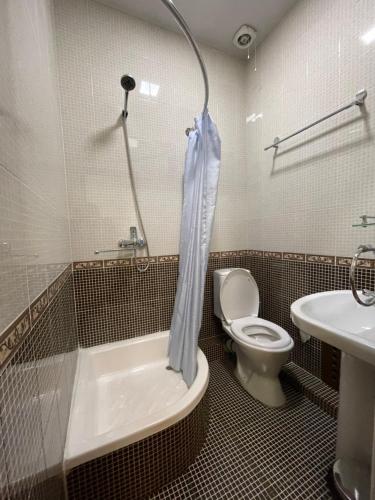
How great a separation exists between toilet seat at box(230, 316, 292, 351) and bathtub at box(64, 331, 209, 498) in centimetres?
32

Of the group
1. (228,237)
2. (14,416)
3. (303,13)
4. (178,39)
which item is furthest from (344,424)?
(178,39)

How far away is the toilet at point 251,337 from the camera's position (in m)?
1.25

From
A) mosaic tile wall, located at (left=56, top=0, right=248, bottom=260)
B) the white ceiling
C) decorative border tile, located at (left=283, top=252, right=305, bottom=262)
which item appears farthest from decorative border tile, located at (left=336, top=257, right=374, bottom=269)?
the white ceiling

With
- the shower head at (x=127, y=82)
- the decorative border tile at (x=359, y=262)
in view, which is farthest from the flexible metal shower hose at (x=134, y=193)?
the decorative border tile at (x=359, y=262)

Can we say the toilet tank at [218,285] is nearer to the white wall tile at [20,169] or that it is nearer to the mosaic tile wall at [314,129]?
the mosaic tile wall at [314,129]

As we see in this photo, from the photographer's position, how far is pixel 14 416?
35 cm

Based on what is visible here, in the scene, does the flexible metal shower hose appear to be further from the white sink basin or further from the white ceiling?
the white sink basin

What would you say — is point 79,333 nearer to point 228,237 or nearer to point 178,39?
point 228,237

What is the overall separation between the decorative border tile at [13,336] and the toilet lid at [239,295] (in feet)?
4.51

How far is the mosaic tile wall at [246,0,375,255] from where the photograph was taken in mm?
1104

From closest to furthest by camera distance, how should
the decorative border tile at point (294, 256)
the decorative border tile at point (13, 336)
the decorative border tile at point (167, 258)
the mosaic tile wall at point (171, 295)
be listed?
the decorative border tile at point (13, 336)
the mosaic tile wall at point (171, 295)
the decorative border tile at point (294, 256)
the decorative border tile at point (167, 258)

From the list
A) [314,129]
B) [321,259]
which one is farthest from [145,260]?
[314,129]

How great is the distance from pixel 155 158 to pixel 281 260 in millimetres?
1335

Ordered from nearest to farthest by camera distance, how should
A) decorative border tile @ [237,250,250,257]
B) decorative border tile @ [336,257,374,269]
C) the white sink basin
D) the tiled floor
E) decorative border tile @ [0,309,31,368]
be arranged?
decorative border tile @ [0,309,31,368]
the white sink basin
the tiled floor
decorative border tile @ [336,257,374,269]
decorative border tile @ [237,250,250,257]
